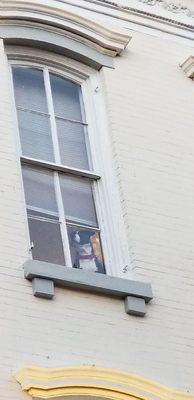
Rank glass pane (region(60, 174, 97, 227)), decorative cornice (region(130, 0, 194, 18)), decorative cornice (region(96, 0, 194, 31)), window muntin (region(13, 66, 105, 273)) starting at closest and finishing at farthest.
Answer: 1. window muntin (region(13, 66, 105, 273))
2. glass pane (region(60, 174, 97, 227))
3. decorative cornice (region(96, 0, 194, 31))
4. decorative cornice (region(130, 0, 194, 18))

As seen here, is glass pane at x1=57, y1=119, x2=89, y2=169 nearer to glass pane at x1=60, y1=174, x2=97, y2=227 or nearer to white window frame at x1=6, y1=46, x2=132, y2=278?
white window frame at x1=6, y1=46, x2=132, y2=278

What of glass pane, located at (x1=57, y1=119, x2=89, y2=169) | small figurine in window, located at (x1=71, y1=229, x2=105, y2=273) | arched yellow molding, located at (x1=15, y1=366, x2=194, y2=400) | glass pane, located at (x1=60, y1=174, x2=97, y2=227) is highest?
glass pane, located at (x1=57, y1=119, x2=89, y2=169)

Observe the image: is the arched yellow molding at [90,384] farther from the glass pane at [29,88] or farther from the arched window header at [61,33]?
the arched window header at [61,33]

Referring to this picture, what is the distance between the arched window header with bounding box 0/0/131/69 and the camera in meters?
11.4

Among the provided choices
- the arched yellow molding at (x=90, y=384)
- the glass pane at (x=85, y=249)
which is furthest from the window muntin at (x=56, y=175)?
the arched yellow molding at (x=90, y=384)

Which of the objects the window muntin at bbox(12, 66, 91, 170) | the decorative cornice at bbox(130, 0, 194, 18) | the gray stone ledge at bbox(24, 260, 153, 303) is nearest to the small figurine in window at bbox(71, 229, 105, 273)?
the gray stone ledge at bbox(24, 260, 153, 303)

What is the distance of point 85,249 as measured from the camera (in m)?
10.1

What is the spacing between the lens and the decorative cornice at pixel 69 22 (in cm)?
1141

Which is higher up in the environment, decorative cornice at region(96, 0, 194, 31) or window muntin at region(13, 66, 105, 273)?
decorative cornice at region(96, 0, 194, 31)

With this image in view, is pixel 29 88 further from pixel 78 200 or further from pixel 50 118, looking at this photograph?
pixel 78 200

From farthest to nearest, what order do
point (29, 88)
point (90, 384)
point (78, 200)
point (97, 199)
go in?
point (29, 88), point (97, 199), point (78, 200), point (90, 384)

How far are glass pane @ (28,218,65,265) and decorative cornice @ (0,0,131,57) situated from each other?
2.52m

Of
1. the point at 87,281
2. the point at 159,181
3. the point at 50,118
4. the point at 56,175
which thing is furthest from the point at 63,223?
the point at 50,118

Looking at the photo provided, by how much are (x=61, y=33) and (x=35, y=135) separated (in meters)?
1.44
